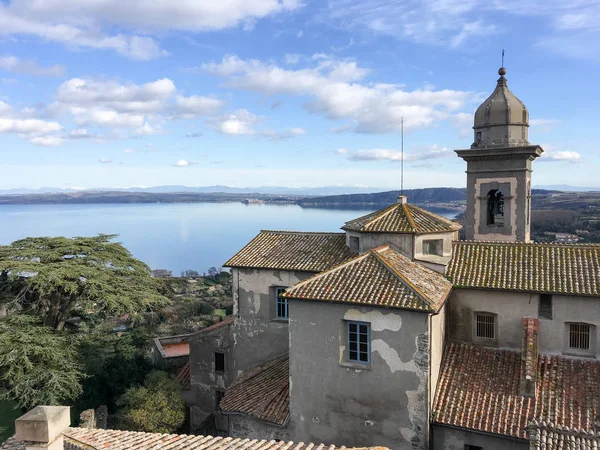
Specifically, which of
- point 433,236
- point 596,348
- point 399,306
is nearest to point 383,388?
point 399,306

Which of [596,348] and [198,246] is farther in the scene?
[198,246]

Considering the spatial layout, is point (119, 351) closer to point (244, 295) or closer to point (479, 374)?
point (244, 295)

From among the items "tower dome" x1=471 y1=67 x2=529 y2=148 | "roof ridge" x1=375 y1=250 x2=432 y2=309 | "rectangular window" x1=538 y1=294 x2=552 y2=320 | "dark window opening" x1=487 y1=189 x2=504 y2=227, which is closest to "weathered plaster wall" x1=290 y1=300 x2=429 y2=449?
"roof ridge" x1=375 y1=250 x2=432 y2=309

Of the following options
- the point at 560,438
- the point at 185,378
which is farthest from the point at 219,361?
the point at 560,438

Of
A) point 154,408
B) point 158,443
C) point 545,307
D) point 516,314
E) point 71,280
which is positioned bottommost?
point 154,408

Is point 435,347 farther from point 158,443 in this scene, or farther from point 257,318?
point 158,443

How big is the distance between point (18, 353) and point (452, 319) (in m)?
15.2

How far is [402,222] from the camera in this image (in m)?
16.1

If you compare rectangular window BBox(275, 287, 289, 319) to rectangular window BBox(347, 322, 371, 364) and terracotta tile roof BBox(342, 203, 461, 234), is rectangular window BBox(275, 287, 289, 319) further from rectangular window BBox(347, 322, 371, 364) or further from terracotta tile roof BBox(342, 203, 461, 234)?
rectangular window BBox(347, 322, 371, 364)

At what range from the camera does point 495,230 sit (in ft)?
65.4

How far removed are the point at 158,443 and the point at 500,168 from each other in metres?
16.7

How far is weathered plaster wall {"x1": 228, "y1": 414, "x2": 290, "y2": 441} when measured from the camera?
14.5m

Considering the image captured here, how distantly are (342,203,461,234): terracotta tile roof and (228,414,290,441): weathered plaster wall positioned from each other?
7113 mm

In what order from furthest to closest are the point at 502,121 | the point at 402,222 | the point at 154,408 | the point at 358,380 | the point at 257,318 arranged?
1. the point at 502,121
2. the point at 257,318
3. the point at 154,408
4. the point at 402,222
5. the point at 358,380
